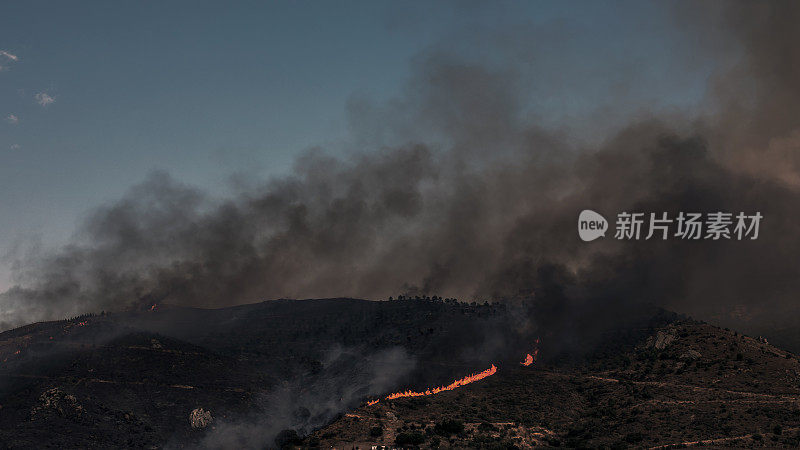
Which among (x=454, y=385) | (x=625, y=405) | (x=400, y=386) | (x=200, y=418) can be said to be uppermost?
(x=400, y=386)

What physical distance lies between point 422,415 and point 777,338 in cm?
14044

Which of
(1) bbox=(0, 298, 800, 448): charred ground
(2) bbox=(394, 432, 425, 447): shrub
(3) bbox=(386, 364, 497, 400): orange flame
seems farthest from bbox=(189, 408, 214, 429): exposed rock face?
(2) bbox=(394, 432, 425, 447): shrub

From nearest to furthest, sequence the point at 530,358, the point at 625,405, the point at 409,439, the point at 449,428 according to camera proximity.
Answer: the point at 409,439 → the point at 449,428 → the point at 625,405 → the point at 530,358

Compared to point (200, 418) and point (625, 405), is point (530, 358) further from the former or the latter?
point (200, 418)

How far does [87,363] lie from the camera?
149 meters

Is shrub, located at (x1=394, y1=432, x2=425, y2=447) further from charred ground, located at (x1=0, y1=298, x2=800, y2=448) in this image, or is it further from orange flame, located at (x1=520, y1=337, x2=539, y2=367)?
orange flame, located at (x1=520, y1=337, x2=539, y2=367)

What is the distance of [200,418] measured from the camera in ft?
433

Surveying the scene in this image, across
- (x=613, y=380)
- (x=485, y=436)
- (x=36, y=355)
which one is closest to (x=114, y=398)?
(x=36, y=355)

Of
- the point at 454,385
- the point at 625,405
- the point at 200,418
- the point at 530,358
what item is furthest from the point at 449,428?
the point at 530,358

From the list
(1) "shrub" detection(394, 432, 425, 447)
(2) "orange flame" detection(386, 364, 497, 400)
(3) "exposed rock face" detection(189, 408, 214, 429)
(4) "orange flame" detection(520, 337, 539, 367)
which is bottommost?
(1) "shrub" detection(394, 432, 425, 447)

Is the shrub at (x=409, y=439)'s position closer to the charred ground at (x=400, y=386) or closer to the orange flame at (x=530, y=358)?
the charred ground at (x=400, y=386)

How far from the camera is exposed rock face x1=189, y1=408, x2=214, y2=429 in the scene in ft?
427

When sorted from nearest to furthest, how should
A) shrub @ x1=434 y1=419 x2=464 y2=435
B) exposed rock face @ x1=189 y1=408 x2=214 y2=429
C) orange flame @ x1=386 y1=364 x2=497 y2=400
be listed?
1. shrub @ x1=434 y1=419 x2=464 y2=435
2. exposed rock face @ x1=189 y1=408 x2=214 y2=429
3. orange flame @ x1=386 y1=364 x2=497 y2=400

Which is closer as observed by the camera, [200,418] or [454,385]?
[200,418]
